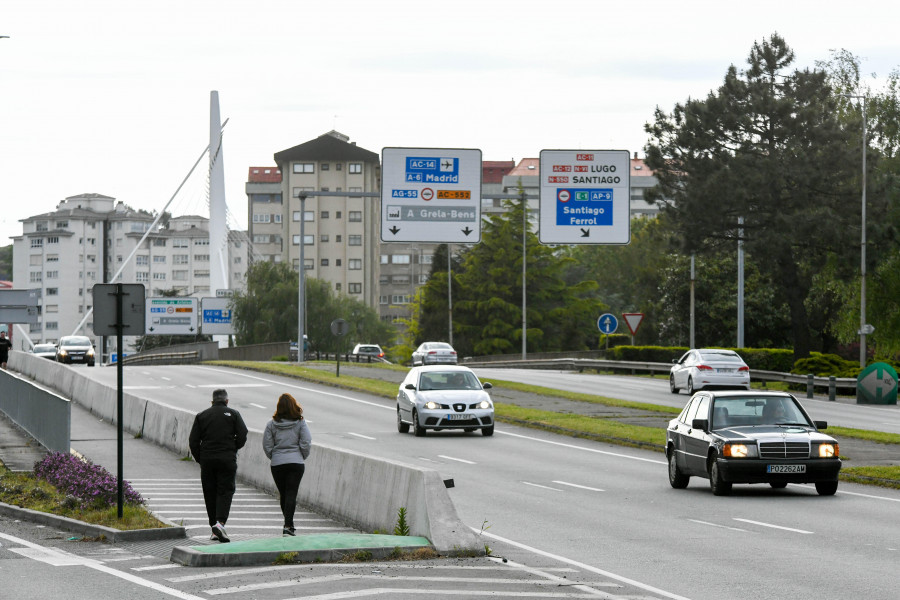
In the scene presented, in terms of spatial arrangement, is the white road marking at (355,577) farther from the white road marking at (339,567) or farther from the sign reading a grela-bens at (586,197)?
the sign reading a grela-bens at (586,197)

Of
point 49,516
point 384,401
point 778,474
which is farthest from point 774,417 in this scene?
point 384,401

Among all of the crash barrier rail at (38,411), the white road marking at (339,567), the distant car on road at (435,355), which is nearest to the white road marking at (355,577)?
the white road marking at (339,567)

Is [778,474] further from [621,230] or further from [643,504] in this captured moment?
[621,230]

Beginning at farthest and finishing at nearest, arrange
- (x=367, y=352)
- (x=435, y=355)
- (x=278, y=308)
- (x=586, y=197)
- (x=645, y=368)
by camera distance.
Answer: (x=278, y=308) → (x=367, y=352) → (x=435, y=355) → (x=645, y=368) → (x=586, y=197)

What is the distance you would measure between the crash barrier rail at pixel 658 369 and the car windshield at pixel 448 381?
724 inches

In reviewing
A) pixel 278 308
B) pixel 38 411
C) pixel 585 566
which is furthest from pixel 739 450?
pixel 278 308

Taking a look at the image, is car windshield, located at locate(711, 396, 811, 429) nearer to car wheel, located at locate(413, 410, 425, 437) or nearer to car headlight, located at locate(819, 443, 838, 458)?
car headlight, located at locate(819, 443, 838, 458)

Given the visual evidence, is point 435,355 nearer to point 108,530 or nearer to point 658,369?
point 658,369

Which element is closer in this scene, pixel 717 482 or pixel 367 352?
pixel 717 482

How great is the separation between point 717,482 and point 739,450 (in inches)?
26.0

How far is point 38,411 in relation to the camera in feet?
88.6

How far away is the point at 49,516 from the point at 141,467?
7.62m

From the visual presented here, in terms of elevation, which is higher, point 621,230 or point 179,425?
point 621,230

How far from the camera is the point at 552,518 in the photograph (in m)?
16.4
